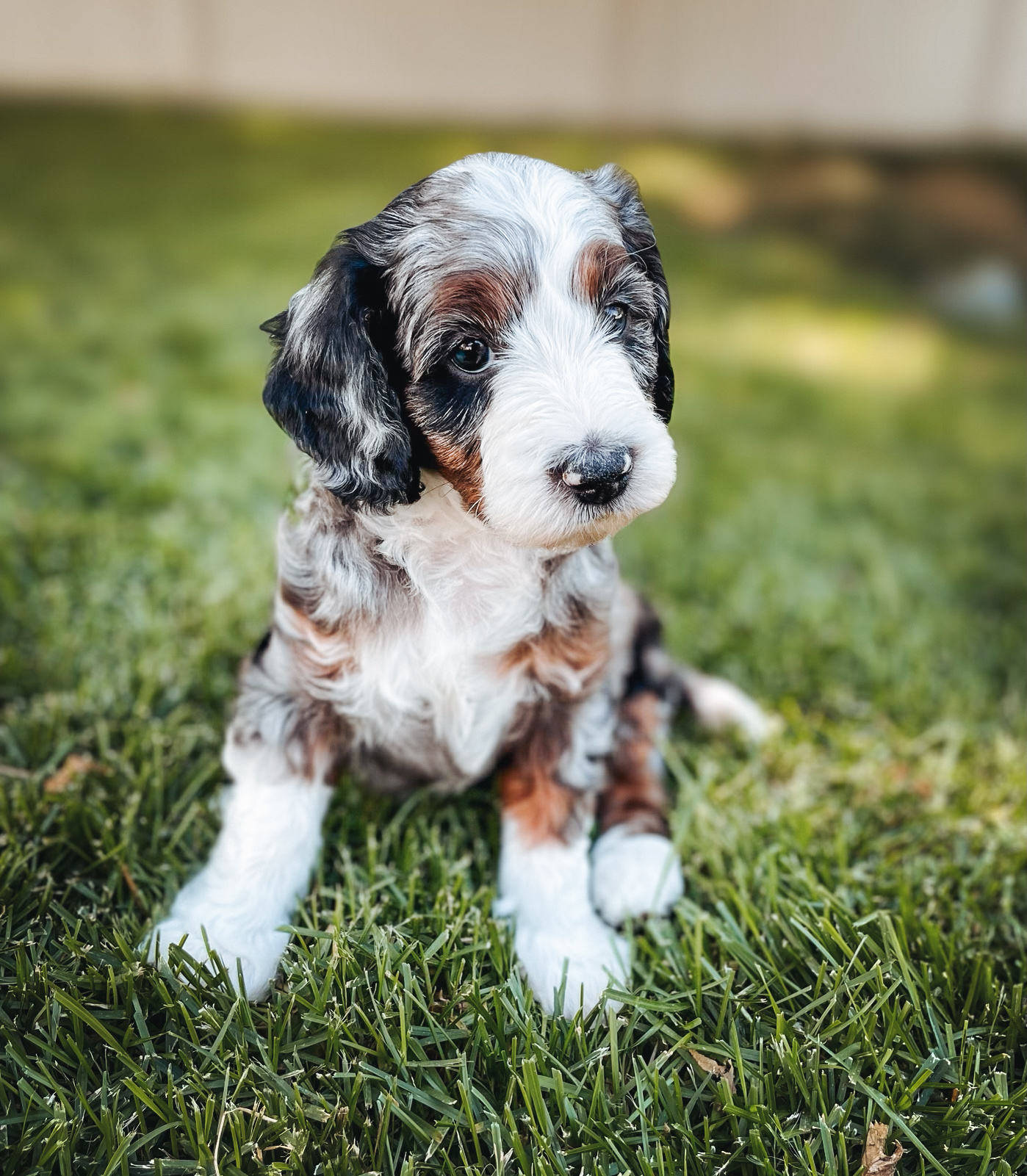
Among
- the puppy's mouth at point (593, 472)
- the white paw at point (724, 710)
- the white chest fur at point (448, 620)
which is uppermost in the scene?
the puppy's mouth at point (593, 472)

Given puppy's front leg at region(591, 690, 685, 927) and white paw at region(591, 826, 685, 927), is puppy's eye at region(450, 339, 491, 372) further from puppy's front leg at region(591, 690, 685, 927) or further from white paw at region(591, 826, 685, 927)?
white paw at region(591, 826, 685, 927)

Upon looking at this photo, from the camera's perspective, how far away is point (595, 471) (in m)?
2.10

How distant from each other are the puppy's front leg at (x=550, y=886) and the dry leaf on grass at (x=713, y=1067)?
262 millimetres

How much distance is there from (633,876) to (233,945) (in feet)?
3.53

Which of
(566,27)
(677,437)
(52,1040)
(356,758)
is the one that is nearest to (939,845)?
(356,758)

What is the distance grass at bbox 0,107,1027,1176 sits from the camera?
2213 millimetres

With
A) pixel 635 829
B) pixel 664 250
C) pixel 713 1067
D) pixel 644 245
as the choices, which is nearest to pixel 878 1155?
pixel 713 1067

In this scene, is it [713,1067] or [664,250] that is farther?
[664,250]

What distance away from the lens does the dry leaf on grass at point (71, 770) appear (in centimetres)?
309

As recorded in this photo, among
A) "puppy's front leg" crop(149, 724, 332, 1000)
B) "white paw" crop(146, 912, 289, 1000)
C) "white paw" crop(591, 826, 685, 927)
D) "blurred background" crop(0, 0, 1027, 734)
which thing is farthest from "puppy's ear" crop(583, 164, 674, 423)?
"blurred background" crop(0, 0, 1027, 734)

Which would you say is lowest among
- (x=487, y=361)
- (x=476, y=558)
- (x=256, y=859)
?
(x=256, y=859)

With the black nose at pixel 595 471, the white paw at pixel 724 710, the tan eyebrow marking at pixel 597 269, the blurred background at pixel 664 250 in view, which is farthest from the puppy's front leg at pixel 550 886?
the blurred background at pixel 664 250

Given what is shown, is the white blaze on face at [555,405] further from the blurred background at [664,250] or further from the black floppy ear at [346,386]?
the blurred background at [664,250]

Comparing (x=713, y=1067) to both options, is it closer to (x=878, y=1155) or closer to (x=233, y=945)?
(x=878, y=1155)
